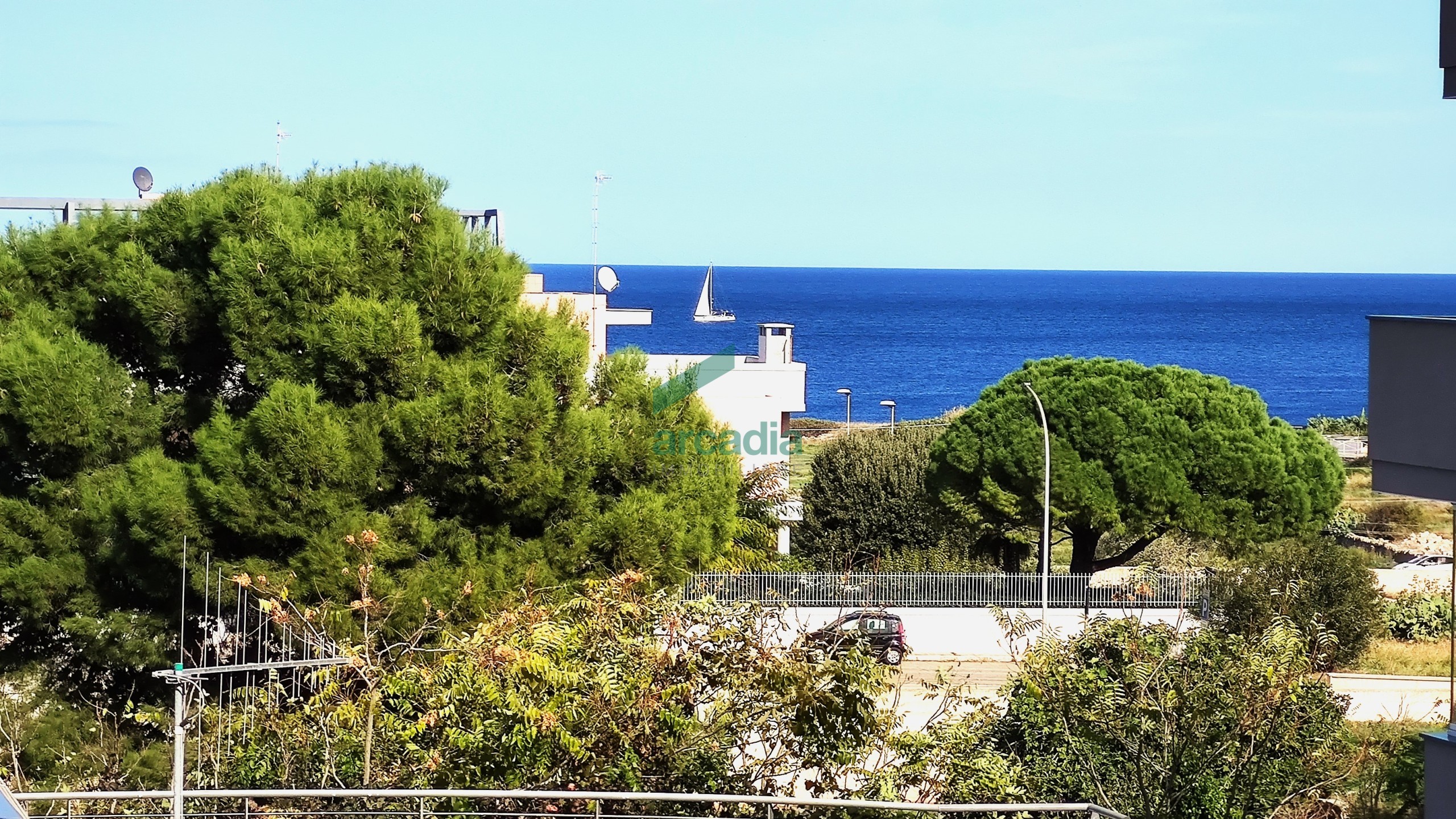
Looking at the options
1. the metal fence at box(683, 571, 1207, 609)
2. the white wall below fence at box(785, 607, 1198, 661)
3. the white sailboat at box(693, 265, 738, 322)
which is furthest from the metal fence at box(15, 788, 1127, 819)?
the white sailboat at box(693, 265, 738, 322)

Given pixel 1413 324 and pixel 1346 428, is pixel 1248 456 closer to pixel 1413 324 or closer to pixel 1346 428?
pixel 1413 324

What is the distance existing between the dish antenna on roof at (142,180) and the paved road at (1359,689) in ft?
56.2

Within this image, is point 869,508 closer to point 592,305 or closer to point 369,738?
point 592,305

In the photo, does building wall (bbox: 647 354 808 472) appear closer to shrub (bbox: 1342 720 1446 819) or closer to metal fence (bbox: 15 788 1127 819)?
shrub (bbox: 1342 720 1446 819)

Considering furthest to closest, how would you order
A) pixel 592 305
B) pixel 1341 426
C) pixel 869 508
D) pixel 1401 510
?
pixel 1341 426, pixel 1401 510, pixel 592 305, pixel 869 508

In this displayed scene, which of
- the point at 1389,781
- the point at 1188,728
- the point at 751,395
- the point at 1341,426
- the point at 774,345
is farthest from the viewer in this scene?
the point at 1341,426

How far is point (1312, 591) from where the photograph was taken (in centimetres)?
2408

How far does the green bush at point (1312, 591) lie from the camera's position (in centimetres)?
2323

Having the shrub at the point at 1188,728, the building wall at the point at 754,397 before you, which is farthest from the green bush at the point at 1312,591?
the building wall at the point at 754,397

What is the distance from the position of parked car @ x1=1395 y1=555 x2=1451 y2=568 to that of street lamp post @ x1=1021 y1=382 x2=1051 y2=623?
12314mm

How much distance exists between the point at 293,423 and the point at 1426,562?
109 ft

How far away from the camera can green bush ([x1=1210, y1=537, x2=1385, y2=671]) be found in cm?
2323

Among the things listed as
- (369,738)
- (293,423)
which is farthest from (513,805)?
(293,423)

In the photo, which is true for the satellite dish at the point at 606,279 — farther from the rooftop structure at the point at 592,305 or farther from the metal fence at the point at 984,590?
the metal fence at the point at 984,590
